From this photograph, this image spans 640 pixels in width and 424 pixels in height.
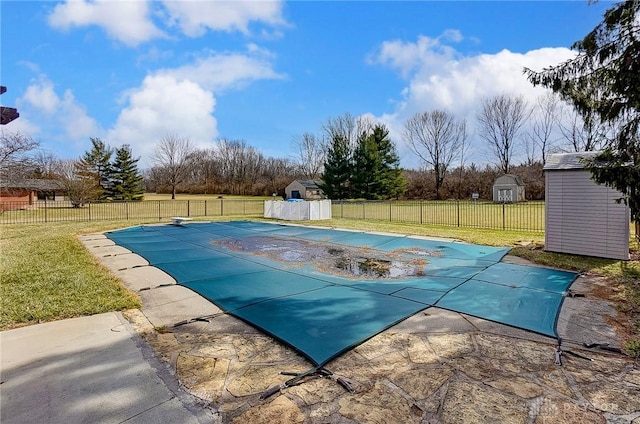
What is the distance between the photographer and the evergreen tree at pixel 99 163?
1241 inches

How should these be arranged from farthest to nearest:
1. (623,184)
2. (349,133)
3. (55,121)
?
(349,133) → (55,121) → (623,184)

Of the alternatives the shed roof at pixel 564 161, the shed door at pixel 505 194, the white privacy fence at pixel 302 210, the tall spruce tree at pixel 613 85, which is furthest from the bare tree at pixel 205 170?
the tall spruce tree at pixel 613 85

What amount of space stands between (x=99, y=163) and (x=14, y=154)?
25.0 metres

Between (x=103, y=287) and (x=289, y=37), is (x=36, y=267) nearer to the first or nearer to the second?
(x=103, y=287)

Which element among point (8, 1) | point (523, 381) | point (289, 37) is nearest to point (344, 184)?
point (289, 37)

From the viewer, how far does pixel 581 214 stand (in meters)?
Answer: 7.07

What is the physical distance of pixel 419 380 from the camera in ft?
7.89

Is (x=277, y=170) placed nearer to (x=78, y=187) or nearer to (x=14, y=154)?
(x=78, y=187)

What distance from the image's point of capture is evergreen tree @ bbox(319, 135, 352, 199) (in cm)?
2969

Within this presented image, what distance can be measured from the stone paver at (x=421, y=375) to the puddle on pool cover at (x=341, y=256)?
2.39 m

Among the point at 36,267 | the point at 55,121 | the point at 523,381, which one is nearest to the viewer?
the point at 523,381

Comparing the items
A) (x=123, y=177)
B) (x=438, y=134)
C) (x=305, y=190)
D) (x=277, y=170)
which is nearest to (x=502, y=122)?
(x=438, y=134)

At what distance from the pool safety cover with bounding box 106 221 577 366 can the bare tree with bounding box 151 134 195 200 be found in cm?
3843

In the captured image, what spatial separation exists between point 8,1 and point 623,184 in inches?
365
